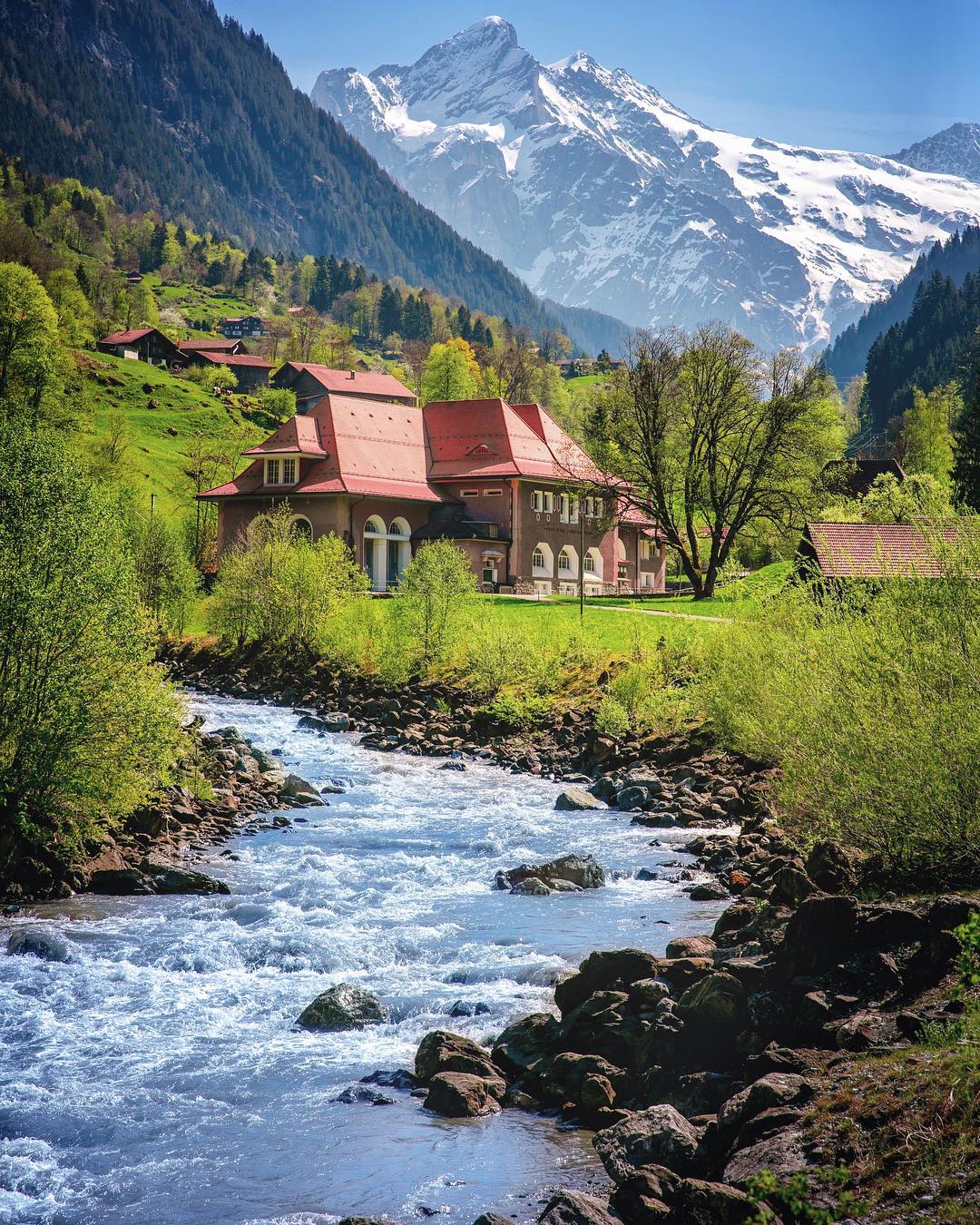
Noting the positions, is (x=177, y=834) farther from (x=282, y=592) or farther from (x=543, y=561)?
(x=543, y=561)

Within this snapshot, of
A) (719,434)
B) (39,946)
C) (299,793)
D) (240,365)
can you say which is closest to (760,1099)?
(39,946)

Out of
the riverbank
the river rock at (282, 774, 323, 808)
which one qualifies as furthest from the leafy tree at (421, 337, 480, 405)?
the riverbank

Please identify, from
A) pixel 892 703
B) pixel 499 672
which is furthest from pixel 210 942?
pixel 499 672

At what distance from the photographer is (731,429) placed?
60.5 m

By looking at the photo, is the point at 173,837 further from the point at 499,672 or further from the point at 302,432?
the point at 302,432

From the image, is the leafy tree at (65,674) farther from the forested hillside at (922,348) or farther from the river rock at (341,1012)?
the forested hillside at (922,348)

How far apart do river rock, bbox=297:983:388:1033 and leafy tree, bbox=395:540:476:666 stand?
31175 mm

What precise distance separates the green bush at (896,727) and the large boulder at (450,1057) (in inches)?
205

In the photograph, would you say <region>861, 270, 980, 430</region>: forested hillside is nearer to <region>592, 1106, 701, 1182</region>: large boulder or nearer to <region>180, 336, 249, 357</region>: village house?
<region>180, 336, 249, 357</region>: village house

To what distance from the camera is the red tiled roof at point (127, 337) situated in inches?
5640

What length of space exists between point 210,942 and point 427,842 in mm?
8205

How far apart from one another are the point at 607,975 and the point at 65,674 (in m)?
10.7

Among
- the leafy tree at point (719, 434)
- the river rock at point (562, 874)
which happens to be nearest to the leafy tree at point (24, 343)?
the leafy tree at point (719, 434)

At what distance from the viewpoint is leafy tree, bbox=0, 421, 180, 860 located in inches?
764
